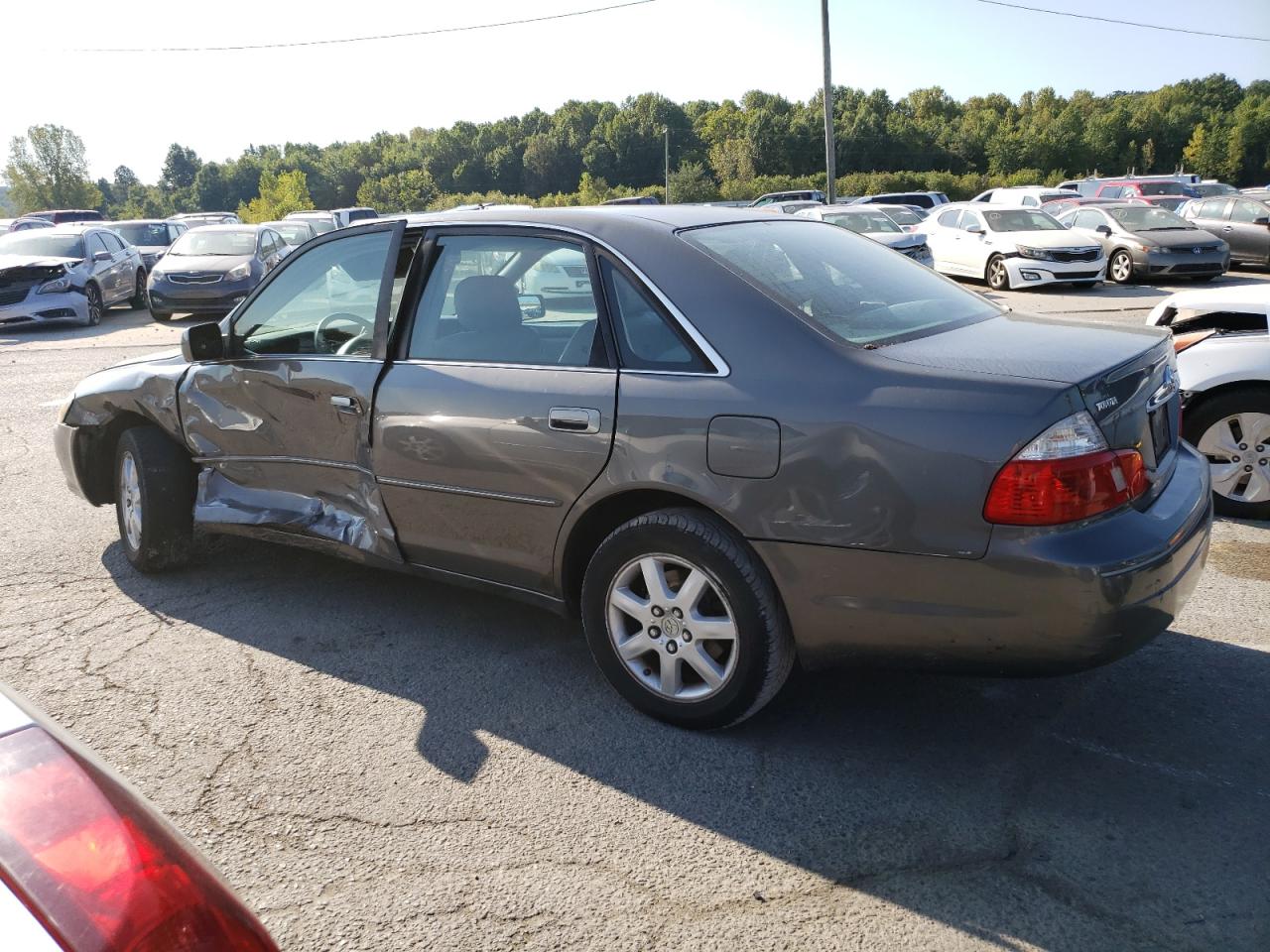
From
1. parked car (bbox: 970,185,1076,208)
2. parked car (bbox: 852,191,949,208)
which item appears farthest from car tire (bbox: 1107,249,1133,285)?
parked car (bbox: 852,191,949,208)

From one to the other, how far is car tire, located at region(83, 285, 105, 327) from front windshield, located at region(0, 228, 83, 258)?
0.73 meters

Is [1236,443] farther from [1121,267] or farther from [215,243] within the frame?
[215,243]

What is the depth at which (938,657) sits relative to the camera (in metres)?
3.04

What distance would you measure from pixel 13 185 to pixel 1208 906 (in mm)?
114052

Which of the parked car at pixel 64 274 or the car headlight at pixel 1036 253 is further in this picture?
the car headlight at pixel 1036 253

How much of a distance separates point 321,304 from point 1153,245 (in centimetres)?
1753

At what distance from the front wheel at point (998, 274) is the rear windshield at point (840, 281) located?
49.9 ft

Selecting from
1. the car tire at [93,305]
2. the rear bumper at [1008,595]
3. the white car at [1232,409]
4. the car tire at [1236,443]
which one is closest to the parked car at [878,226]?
the car tire at [93,305]

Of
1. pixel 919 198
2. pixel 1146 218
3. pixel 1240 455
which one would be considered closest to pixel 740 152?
pixel 919 198

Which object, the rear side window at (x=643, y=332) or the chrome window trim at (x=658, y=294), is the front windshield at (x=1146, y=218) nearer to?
the chrome window trim at (x=658, y=294)

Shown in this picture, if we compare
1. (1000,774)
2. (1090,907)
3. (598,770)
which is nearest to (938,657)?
(1000,774)

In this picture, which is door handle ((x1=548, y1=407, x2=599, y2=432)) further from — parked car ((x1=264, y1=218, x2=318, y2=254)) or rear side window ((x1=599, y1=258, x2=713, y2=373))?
parked car ((x1=264, y1=218, x2=318, y2=254))

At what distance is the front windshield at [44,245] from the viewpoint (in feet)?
59.1

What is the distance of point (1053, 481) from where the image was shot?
283 centimetres
